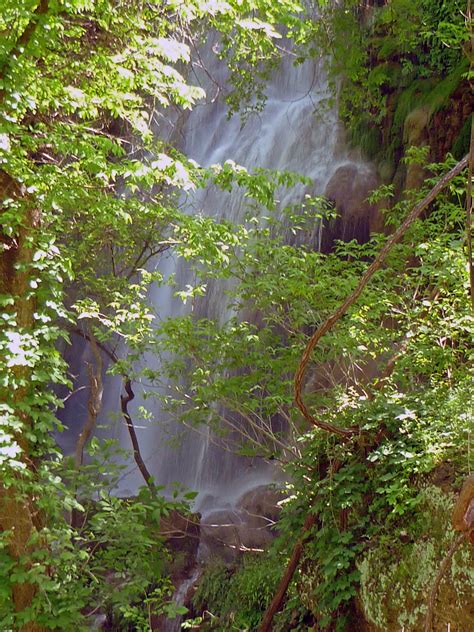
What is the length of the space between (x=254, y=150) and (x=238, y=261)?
6916mm

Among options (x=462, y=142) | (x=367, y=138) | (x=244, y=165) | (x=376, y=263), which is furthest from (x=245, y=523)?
(x=376, y=263)

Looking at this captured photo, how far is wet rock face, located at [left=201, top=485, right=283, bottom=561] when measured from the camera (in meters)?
9.84

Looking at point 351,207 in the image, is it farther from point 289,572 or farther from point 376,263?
point 376,263

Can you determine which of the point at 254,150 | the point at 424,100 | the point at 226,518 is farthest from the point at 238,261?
the point at 254,150

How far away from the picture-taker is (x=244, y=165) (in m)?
13.1

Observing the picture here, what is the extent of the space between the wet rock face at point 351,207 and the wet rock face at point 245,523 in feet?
13.4

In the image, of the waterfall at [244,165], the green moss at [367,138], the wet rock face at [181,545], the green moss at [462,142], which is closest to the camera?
the wet rock face at [181,545]

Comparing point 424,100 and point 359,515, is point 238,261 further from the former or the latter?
point 424,100

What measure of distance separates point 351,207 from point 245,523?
207 inches

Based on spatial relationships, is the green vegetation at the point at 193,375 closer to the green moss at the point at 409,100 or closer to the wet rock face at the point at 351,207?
the wet rock face at the point at 351,207

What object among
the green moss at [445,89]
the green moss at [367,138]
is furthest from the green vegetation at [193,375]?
the green moss at [367,138]

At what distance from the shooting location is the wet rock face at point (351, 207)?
35.7 feet

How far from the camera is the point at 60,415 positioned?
17.2 m

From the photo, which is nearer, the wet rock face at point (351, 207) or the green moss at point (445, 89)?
the green moss at point (445, 89)
